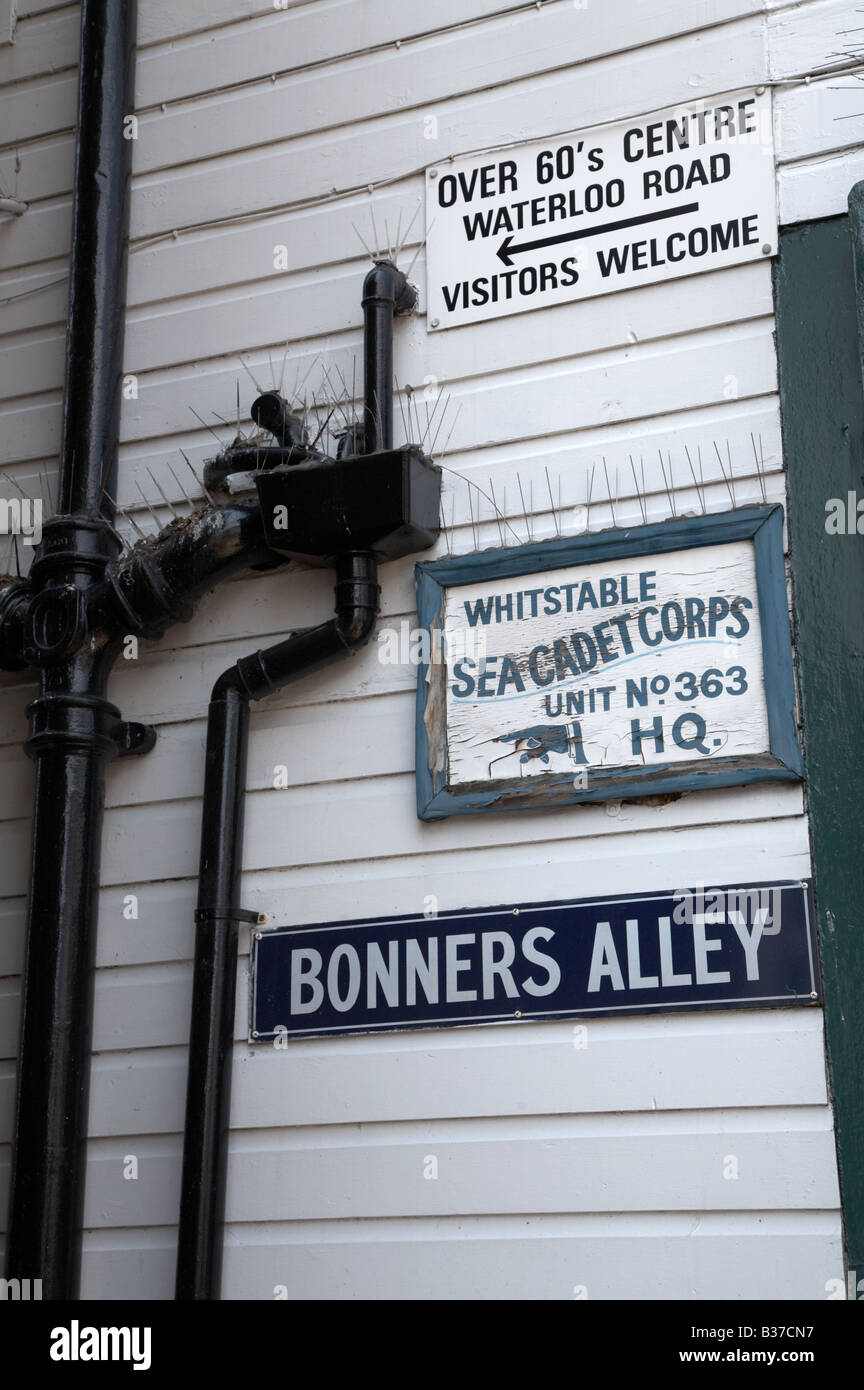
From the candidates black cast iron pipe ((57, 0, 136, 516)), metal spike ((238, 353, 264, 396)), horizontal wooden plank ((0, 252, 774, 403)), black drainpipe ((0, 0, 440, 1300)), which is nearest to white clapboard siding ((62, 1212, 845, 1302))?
black drainpipe ((0, 0, 440, 1300))

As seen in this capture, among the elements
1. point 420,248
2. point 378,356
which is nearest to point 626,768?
point 378,356

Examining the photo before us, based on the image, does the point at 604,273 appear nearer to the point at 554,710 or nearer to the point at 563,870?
the point at 554,710

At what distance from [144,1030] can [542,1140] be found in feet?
4.33

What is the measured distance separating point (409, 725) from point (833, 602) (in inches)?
50.3

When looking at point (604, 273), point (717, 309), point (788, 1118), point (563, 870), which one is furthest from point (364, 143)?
point (788, 1118)

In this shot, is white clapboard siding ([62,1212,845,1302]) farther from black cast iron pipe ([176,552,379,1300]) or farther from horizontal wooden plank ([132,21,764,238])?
horizontal wooden plank ([132,21,764,238])

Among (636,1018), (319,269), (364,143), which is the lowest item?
(636,1018)

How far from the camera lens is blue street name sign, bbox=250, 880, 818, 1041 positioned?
156 inches

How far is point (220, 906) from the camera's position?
4496mm

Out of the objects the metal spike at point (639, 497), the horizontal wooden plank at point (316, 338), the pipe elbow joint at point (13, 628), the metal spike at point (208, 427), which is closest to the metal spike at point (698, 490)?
the metal spike at point (639, 497)

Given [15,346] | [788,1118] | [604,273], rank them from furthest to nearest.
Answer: [15,346] → [604,273] → [788,1118]

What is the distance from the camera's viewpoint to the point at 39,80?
5879mm

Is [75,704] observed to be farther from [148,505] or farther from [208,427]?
[208,427]

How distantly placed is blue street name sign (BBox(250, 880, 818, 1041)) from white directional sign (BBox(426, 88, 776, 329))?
1.88 m
